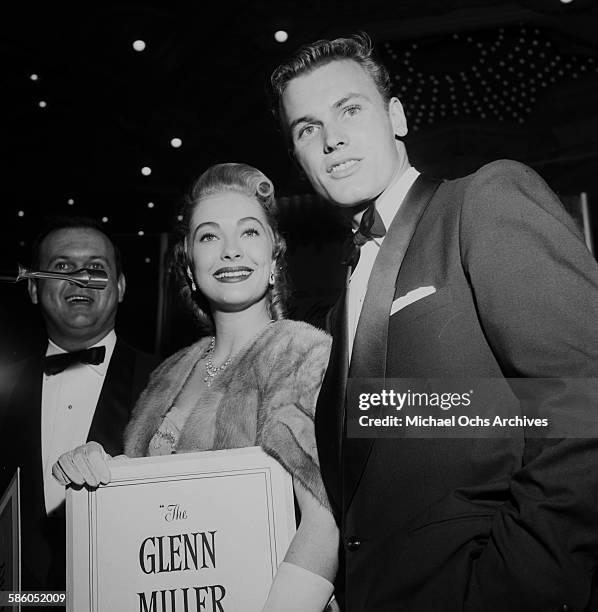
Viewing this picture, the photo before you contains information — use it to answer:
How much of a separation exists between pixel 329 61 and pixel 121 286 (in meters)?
0.83

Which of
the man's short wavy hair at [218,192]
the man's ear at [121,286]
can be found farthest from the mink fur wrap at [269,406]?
the man's ear at [121,286]

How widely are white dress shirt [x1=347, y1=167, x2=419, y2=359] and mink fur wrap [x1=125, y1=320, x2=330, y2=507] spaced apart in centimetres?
12

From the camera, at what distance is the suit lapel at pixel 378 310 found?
4.33ft

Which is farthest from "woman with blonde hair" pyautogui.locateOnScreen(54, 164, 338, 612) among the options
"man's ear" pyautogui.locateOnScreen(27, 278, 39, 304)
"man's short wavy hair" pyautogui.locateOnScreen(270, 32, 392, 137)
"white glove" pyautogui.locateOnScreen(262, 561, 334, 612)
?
"man's ear" pyautogui.locateOnScreen(27, 278, 39, 304)

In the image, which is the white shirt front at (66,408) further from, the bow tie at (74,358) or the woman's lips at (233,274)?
the woman's lips at (233,274)

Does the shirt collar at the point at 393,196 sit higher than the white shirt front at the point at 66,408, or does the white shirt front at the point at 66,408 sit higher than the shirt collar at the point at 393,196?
the shirt collar at the point at 393,196

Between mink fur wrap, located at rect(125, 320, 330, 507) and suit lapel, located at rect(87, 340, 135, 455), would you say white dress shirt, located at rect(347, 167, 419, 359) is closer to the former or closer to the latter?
mink fur wrap, located at rect(125, 320, 330, 507)

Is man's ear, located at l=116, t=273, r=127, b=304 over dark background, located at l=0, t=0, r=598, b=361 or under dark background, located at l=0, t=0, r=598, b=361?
under

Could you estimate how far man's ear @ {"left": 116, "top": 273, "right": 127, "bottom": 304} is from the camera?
1949 millimetres

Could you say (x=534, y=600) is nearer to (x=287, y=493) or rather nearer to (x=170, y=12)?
(x=287, y=493)

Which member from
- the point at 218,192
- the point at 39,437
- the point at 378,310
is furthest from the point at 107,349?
the point at 378,310

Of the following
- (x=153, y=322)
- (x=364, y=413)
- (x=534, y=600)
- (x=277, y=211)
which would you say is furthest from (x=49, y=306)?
(x=534, y=600)

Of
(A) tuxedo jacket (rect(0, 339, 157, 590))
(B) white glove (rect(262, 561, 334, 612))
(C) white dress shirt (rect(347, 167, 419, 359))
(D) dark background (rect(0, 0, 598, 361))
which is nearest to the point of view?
(B) white glove (rect(262, 561, 334, 612))

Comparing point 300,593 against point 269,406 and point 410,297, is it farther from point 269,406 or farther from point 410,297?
point 410,297
